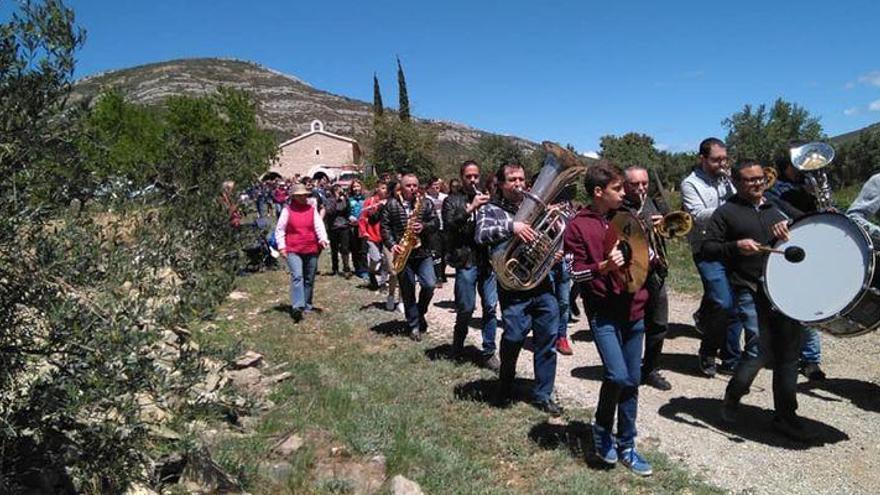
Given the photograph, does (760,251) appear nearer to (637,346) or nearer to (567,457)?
(637,346)

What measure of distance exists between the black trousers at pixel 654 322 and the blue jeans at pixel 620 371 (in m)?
1.78

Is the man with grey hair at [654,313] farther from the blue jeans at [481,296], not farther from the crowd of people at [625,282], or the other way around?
the blue jeans at [481,296]

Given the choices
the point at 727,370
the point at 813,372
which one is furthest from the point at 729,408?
the point at 813,372

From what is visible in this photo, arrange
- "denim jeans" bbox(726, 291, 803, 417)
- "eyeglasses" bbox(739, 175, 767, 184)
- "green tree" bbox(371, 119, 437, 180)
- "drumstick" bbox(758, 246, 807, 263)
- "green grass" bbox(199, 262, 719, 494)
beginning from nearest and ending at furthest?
1. "green grass" bbox(199, 262, 719, 494)
2. "drumstick" bbox(758, 246, 807, 263)
3. "denim jeans" bbox(726, 291, 803, 417)
4. "eyeglasses" bbox(739, 175, 767, 184)
5. "green tree" bbox(371, 119, 437, 180)

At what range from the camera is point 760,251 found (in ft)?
15.8

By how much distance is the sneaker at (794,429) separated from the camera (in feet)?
16.0

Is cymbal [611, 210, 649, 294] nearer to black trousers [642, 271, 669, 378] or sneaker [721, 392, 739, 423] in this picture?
sneaker [721, 392, 739, 423]

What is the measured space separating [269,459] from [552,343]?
2.48m

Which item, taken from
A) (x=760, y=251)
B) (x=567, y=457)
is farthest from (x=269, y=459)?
(x=760, y=251)

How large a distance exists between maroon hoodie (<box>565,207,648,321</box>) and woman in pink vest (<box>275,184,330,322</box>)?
5.54 metres

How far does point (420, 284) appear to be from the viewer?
26.4 ft

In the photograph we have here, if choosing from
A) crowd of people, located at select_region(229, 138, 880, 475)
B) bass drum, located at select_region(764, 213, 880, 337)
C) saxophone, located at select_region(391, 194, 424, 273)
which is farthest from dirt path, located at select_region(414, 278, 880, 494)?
saxophone, located at select_region(391, 194, 424, 273)

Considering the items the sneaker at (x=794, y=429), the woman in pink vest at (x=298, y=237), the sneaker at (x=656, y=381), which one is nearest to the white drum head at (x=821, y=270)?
the sneaker at (x=794, y=429)

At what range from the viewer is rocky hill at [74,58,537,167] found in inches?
4488
